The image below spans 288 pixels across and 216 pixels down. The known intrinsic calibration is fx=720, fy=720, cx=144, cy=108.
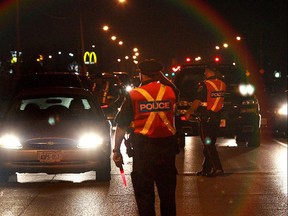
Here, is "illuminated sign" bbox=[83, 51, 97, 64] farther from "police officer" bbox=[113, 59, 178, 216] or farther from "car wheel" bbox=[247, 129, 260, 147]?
"police officer" bbox=[113, 59, 178, 216]

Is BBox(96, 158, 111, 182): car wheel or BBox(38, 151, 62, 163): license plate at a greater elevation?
BBox(38, 151, 62, 163): license plate

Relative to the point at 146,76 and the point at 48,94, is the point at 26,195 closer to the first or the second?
the point at 48,94

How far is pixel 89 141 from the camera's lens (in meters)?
11.0

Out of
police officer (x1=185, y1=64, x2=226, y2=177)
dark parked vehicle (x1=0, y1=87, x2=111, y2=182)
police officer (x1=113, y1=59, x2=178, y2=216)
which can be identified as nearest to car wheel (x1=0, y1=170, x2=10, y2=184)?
dark parked vehicle (x1=0, y1=87, x2=111, y2=182)

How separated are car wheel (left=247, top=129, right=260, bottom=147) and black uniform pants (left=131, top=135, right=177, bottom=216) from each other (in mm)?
10637

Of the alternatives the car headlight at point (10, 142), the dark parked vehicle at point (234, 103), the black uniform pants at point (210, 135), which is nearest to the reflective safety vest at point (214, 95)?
the black uniform pants at point (210, 135)

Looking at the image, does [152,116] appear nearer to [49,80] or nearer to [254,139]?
[254,139]

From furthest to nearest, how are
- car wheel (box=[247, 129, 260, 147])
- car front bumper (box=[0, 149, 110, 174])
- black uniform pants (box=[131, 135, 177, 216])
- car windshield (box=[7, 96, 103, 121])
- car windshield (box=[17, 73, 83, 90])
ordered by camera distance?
car windshield (box=[17, 73, 83, 90]), car wheel (box=[247, 129, 260, 147]), car windshield (box=[7, 96, 103, 121]), car front bumper (box=[0, 149, 110, 174]), black uniform pants (box=[131, 135, 177, 216])

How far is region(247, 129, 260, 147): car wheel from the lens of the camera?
16.8 m

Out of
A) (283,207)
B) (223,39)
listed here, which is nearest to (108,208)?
(283,207)

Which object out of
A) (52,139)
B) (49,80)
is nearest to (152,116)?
(52,139)

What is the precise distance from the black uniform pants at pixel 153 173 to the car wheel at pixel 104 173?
187 inches

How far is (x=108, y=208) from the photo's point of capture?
354 inches

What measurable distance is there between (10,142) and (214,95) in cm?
334
